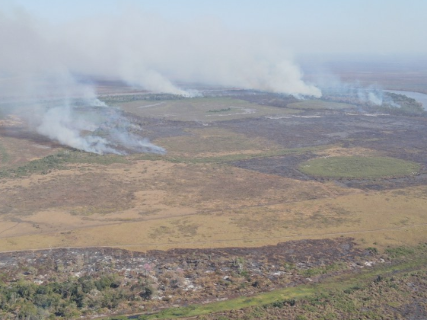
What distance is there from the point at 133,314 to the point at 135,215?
37.4ft

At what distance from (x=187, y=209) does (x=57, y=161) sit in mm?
16630

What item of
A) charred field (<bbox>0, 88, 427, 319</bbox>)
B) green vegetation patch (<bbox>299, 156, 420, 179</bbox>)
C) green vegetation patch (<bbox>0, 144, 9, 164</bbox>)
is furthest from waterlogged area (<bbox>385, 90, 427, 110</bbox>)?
green vegetation patch (<bbox>0, 144, 9, 164</bbox>)

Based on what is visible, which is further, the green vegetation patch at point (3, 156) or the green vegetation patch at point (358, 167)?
the green vegetation patch at point (3, 156)

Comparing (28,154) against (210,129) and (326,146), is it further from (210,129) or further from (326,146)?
(326,146)

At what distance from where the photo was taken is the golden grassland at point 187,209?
2698 cm

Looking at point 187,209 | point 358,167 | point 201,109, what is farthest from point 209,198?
point 201,109

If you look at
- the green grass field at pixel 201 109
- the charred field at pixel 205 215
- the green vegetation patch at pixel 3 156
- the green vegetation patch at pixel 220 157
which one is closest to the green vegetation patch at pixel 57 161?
the charred field at pixel 205 215

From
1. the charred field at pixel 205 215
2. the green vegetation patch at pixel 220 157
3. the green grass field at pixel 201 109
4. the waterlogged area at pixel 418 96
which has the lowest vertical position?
the charred field at pixel 205 215

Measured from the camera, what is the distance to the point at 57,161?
42750 millimetres

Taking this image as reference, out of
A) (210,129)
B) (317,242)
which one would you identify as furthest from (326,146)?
(317,242)

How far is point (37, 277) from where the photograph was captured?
22156mm

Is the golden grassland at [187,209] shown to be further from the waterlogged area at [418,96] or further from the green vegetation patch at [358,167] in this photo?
the waterlogged area at [418,96]

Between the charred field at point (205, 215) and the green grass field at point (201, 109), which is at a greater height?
the green grass field at point (201, 109)

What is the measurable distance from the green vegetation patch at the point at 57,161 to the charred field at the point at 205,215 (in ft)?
0.54
